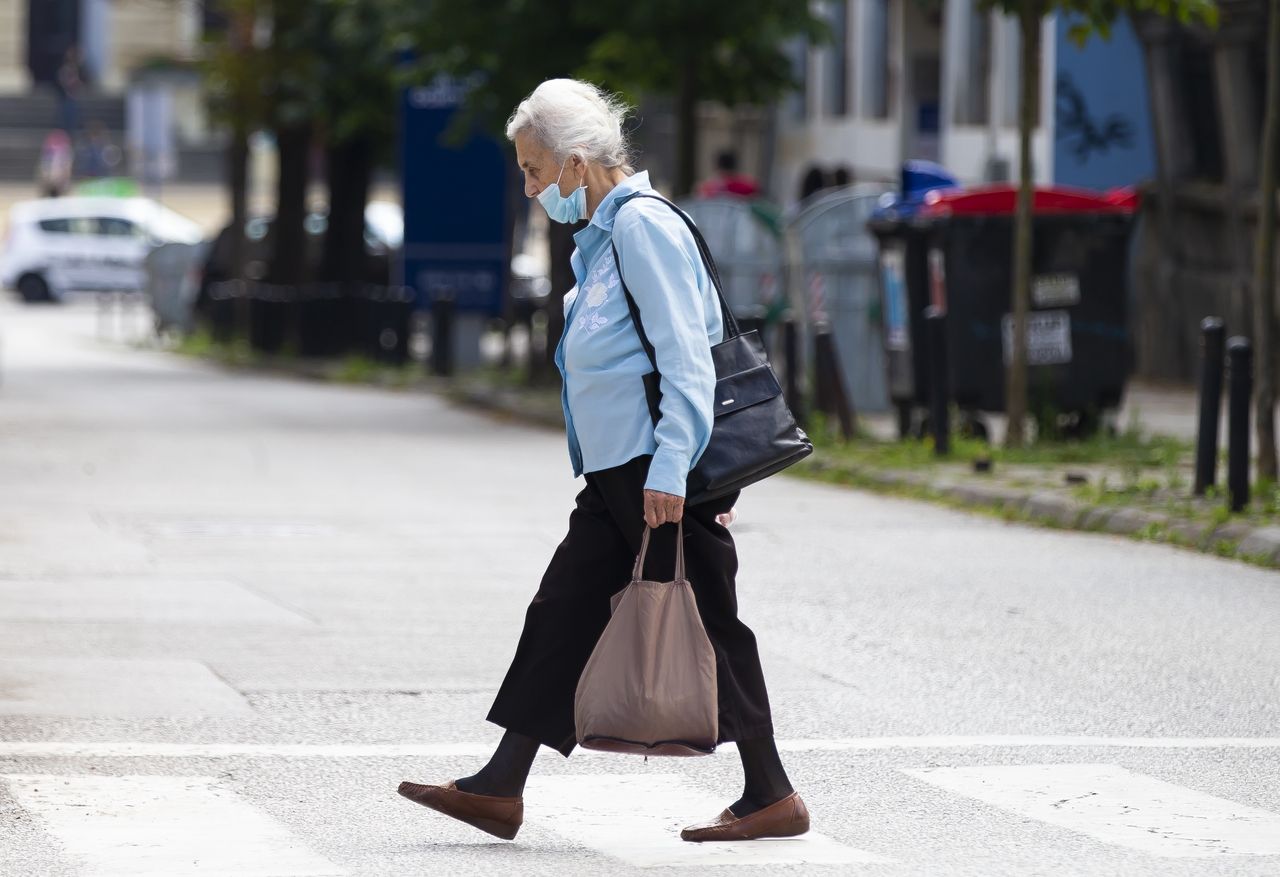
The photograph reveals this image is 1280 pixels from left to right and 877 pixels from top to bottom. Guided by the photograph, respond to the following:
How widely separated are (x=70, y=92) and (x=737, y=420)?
6259cm

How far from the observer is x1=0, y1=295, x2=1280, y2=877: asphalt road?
19.4ft

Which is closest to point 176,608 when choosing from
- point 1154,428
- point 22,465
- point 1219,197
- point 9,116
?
point 22,465

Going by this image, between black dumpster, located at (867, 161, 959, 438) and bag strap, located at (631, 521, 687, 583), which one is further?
black dumpster, located at (867, 161, 959, 438)

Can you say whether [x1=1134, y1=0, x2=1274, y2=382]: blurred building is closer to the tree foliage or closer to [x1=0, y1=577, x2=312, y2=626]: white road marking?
the tree foliage

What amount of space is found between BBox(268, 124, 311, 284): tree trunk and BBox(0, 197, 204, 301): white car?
565 inches

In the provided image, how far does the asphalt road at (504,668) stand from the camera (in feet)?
19.4

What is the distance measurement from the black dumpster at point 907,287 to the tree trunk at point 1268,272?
3589 millimetres

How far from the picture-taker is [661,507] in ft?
18.1

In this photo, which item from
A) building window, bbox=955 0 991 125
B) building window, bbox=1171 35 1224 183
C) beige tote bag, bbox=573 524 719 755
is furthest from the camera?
building window, bbox=955 0 991 125

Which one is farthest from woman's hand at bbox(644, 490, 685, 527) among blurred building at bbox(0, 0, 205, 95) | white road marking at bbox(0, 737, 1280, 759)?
blurred building at bbox(0, 0, 205, 95)

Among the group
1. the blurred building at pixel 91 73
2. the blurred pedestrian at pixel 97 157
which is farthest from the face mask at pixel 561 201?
the blurred building at pixel 91 73

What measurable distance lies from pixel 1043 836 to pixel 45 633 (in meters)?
4.41

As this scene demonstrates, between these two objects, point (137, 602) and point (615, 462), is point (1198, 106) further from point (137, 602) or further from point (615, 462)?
point (615, 462)

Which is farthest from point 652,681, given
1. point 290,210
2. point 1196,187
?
point 290,210
